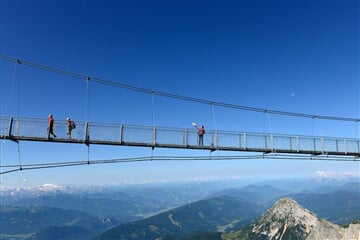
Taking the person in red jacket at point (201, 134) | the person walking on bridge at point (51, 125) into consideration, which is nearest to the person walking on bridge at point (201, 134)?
the person in red jacket at point (201, 134)

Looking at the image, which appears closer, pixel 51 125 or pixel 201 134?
pixel 51 125

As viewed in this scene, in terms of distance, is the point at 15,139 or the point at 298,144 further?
the point at 298,144

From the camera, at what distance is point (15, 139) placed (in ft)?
65.5

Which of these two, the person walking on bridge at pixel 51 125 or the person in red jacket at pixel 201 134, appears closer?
the person walking on bridge at pixel 51 125

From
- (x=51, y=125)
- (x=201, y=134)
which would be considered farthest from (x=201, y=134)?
(x=51, y=125)

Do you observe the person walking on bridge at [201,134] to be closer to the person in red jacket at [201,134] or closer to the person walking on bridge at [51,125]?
the person in red jacket at [201,134]

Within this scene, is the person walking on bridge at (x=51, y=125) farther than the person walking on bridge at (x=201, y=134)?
No

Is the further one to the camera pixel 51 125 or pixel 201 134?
pixel 201 134

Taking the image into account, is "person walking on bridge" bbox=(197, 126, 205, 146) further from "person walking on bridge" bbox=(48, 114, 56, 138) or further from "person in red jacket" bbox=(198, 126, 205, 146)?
"person walking on bridge" bbox=(48, 114, 56, 138)

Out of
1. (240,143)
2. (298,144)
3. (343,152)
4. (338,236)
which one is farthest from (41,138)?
(338,236)

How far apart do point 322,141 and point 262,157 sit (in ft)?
21.6

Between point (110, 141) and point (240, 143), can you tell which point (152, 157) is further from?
point (240, 143)

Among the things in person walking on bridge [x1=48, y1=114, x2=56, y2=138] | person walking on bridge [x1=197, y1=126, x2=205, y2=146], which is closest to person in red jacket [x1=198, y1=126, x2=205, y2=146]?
person walking on bridge [x1=197, y1=126, x2=205, y2=146]

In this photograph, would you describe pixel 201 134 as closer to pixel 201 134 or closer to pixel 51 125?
pixel 201 134
